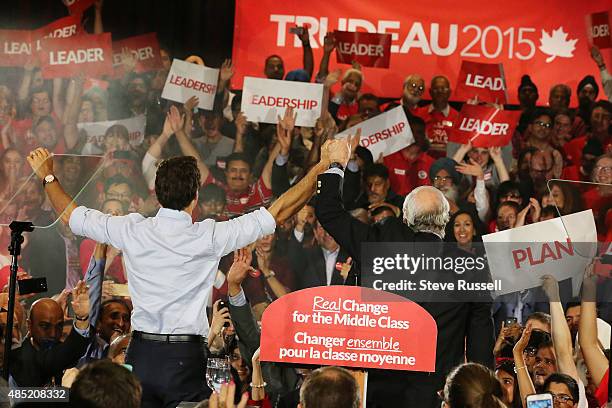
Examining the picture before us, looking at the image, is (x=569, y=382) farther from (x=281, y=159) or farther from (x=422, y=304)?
(x=281, y=159)

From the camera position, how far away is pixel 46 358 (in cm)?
444

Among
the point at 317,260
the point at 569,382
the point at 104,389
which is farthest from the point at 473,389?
the point at 317,260

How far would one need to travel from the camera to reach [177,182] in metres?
3.36

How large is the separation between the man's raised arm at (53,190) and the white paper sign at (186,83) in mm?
3332

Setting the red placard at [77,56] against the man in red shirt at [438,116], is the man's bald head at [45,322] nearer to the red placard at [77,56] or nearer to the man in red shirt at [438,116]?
the red placard at [77,56]

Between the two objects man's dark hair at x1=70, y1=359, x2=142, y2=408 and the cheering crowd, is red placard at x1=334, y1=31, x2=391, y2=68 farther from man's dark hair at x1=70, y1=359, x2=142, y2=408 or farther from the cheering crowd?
man's dark hair at x1=70, y1=359, x2=142, y2=408

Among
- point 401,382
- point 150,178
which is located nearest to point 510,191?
point 150,178

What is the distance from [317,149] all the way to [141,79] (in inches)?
58.3

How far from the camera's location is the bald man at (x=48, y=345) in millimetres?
4203

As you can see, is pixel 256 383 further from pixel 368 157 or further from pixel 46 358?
pixel 368 157

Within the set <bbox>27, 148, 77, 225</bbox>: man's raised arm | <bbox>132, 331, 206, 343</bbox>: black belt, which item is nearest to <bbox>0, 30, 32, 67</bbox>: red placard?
<bbox>27, 148, 77, 225</bbox>: man's raised arm

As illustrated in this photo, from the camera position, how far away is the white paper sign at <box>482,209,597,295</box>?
431 centimetres

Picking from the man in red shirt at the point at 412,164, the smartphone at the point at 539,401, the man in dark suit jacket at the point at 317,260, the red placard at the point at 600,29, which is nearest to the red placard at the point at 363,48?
the man in red shirt at the point at 412,164

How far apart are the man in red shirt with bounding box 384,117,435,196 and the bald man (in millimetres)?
2700
